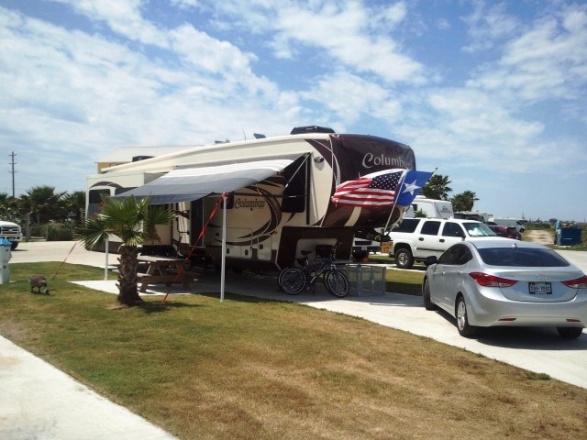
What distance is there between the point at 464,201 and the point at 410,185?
50.0 metres

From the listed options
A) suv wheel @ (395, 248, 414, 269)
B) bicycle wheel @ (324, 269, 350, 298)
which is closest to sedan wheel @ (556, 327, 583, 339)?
bicycle wheel @ (324, 269, 350, 298)

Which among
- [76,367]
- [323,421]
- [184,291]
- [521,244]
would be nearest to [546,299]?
→ [521,244]

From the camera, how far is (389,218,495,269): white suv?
19422 mm

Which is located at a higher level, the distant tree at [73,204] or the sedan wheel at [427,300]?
the distant tree at [73,204]

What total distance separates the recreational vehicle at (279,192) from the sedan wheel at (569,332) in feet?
14.5

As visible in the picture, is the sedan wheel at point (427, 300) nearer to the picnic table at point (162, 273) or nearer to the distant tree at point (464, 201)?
the picnic table at point (162, 273)

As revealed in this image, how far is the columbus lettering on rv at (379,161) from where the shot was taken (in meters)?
12.2

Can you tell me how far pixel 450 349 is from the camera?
7.77 metres

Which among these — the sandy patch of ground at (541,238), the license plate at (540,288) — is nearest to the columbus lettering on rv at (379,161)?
the license plate at (540,288)

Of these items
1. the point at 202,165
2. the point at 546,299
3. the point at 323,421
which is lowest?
the point at 323,421

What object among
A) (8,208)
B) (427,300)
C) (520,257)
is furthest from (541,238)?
(520,257)

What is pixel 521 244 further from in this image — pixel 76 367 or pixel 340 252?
pixel 76 367

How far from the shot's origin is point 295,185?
488 inches

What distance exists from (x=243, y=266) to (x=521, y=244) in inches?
282
